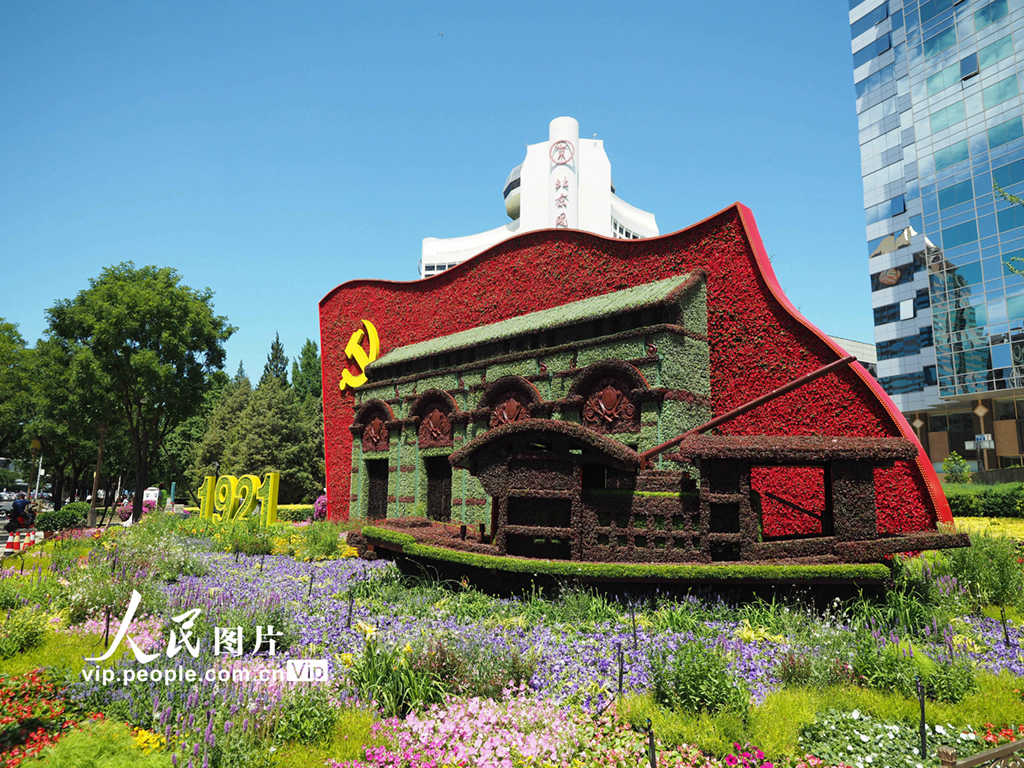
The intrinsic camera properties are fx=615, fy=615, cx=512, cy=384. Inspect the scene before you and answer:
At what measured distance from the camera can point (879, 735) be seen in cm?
565

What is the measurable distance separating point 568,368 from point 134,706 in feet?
42.7

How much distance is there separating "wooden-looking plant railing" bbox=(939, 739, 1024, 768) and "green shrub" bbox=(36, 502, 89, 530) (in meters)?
27.0

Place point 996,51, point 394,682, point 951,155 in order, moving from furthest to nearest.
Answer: point 951,155 < point 996,51 < point 394,682

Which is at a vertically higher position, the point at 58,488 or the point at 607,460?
the point at 607,460

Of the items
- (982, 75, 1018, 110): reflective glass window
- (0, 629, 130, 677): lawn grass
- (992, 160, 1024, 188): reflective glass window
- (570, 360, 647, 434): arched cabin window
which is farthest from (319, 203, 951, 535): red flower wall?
(982, 75, 1018, 110): reflective glass window

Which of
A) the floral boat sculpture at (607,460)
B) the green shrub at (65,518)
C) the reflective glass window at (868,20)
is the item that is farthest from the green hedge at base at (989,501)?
the reflective glass window at (868,20)

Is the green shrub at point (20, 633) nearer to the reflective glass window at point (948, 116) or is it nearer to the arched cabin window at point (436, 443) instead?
the arched cabin window at point (436, 443)

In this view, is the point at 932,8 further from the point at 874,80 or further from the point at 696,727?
the point at 696,727

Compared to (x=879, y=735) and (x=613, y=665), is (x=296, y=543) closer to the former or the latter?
(x=613, y=665)

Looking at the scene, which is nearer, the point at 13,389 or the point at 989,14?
the point at 13,389

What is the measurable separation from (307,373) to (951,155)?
59658 millimetres

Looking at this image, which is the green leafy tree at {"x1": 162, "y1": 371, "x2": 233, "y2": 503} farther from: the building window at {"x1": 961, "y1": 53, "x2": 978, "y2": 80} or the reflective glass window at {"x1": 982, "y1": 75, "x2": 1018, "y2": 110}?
the building window at {"x1": 961, "y1": 53, "x2": 978, "y2": 80}

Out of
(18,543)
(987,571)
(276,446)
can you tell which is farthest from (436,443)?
(276,446)

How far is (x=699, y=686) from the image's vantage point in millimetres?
6160
